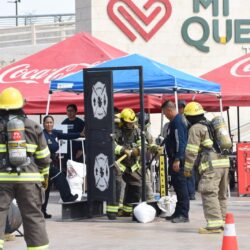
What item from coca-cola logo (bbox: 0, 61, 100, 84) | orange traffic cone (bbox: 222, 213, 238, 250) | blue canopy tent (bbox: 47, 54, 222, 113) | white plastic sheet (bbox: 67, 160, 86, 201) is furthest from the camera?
coca-cola logo (bbox: 0, 61, 100, 84)

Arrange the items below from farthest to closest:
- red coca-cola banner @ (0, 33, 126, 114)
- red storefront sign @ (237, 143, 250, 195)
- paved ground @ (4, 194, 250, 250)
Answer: red coca-cola banner @ (0, 33, 126, 114)
red storefront sign @ (237, 143, 250, 195)
paved ground @ (4, 194, 250, 250)

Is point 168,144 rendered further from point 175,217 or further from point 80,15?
point 80,15

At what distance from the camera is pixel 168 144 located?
13.9 metres

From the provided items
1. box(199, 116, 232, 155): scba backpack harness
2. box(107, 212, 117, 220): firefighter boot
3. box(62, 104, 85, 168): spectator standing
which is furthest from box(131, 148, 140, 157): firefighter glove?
box(62, 104, 85, 168): spectator standing

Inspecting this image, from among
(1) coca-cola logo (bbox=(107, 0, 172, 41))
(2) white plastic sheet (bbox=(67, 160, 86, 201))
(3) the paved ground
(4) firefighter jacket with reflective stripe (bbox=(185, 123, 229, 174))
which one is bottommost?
(3) the paved ground

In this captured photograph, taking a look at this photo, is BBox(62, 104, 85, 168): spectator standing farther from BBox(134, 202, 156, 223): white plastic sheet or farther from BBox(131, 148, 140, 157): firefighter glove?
BBox(134, 202, 156, 223): white plastic sheet

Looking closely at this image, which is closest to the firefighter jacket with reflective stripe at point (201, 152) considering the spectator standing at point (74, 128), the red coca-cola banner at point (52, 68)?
the spectator standing at point (74, 128)

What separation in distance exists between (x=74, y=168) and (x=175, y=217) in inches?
111

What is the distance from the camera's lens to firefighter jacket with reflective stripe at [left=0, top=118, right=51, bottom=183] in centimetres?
950

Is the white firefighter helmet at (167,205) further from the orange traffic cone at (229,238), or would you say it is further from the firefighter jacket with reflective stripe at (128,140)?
the orange traffic cone at (229,238)

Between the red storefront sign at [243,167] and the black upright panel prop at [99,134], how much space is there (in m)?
4.83

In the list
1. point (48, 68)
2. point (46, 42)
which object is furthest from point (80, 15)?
point (48, 68)

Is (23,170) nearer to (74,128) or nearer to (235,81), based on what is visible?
(74,128)

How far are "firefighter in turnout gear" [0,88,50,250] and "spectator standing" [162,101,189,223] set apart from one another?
13.8 ft
